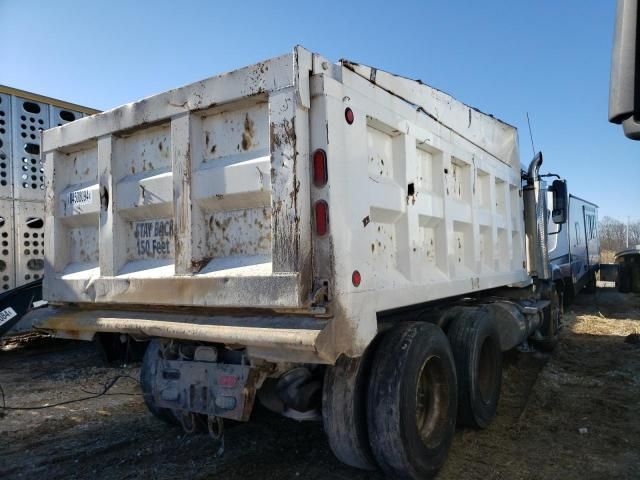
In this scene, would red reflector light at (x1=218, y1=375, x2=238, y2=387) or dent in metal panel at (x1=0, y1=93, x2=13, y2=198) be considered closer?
red reflector light at (x1=218, y1=375, x2=238, y2=387)

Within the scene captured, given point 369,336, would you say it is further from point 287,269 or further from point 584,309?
point 584,309

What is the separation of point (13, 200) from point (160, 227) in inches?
216

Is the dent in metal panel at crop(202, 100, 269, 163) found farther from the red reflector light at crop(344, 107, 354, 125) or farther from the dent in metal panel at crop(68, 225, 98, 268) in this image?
the dent in metal panel at crop(68, 225, 98, 268)

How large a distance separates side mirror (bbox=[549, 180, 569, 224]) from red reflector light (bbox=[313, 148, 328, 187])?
5.34m

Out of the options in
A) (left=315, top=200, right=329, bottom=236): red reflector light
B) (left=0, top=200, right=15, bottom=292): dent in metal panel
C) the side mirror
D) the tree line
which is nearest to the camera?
(left=315, top=200, right=329, bottom=236): red reflector light

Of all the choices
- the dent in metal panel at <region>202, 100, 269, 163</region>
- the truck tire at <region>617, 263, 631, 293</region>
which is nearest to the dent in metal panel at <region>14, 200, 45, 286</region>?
the dent in metal panel at <region>202, 100, 269, 163</region>

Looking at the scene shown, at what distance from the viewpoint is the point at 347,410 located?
2869 mm

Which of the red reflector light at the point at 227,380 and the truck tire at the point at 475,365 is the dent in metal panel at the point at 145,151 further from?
the truck tire at the point at 475,365

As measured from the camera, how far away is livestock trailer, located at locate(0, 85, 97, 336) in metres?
7.27

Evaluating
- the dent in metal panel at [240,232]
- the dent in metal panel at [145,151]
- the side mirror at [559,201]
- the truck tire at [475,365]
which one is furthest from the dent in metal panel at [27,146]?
the side mirror at [559,201]

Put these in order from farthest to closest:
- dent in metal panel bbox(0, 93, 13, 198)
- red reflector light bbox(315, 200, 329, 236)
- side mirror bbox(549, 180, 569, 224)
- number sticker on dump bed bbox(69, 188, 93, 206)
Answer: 1. dent in metal panel bbox(0, 93, 13, 198)
2. side mirror bbox(549, 180, 569, 224)
3. number sticker on dump bed bbox(69, 188, 93, 206)
4. red reflector light bbox(315, 200, 329, 236)

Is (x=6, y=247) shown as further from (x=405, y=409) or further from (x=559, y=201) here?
(x=559, y=201)

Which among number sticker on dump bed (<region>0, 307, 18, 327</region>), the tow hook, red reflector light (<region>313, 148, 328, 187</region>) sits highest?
red reflector light (<region>313, 148, 328, 187</region>)

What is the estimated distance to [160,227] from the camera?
329 centimetres
